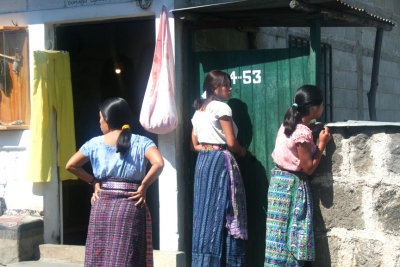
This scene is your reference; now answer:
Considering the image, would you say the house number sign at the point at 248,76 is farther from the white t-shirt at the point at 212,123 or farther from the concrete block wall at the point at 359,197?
the concrete block wall at the point at 359,197

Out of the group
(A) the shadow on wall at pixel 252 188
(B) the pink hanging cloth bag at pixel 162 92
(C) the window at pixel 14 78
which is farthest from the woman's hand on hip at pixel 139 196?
(C) the window at pixel 14 78

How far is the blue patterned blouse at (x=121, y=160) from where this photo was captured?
4602 millimetres

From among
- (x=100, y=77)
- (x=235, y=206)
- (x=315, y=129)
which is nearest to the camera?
(x=315, y=129)

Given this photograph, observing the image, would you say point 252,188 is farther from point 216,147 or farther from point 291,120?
point 291,120

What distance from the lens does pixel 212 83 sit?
5.41 meters

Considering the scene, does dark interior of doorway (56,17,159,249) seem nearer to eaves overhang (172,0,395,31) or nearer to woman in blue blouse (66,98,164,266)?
eaves overhang (172,0,395,31)

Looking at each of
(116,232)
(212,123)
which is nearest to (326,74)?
(212,123)

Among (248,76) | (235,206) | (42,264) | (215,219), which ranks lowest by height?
(42,264)

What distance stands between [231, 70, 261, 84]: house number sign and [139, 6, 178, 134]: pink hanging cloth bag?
0.55 meters

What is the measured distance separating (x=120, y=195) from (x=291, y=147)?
136 cm

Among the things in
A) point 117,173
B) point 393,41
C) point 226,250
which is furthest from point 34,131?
point 393,41

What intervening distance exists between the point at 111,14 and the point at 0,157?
73.7 inches

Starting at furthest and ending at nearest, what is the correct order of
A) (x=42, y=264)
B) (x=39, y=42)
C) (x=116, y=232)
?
(x=39, y=42)
(x=42, y=264)
(x=116, y=232)

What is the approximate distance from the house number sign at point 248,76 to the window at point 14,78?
211cm
